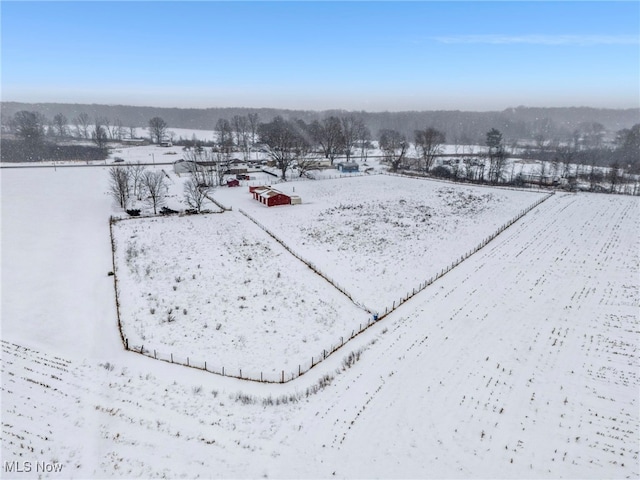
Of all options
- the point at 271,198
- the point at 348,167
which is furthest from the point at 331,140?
the point at 271,198

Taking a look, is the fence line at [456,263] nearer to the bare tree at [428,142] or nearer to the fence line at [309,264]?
the fence line at [309,264]

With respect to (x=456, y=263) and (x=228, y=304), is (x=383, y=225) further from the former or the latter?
(x=228, y=304)

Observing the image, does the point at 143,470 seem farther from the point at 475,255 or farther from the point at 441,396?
the point at 475,255

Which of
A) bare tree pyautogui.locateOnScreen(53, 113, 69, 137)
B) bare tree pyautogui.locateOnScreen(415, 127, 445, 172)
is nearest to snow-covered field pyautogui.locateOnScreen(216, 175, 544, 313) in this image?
bare tree pyautogui.locateOnScreen(415, 127, 445, 172)

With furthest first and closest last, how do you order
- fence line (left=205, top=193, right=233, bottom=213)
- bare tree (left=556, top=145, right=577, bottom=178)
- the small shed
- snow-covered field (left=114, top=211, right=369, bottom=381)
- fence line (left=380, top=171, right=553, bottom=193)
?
the small shed → bare tree (left=556, top=145, right=577, bottom=178) → fence line (left=380, top=171, right=553, bottom=193) → fence line (left=205, top=193, right=233, bottom=213) → snow-covered field (left=114, top=211, right=369, bottom=381)

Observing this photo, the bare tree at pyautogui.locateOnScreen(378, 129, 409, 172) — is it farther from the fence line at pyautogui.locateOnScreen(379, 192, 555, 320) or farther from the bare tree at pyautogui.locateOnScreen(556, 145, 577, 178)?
the fence line at pyautogui.locateOnScreen(379, 192, 555, 320)

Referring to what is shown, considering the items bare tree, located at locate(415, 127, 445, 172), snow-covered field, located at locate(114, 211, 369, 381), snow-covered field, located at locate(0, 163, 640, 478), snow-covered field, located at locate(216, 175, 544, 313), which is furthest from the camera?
bare tree, located at locate(415, 127, 445, 172)

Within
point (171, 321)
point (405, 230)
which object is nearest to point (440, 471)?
point (171, 321)

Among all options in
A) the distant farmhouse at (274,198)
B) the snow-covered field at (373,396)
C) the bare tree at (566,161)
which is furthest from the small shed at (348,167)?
the snow-covered field at (373,396)
